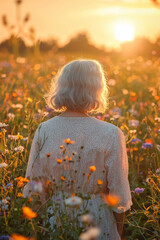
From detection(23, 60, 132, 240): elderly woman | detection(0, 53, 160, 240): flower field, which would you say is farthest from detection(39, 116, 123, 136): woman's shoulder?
detection(0, 53, 160, 240): flower field

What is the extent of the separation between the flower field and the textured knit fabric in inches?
2.6

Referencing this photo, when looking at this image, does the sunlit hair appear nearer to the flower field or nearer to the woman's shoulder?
the woman's shoulder

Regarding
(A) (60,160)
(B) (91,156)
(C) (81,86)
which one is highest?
(C) (81,86)

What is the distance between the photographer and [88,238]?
971 millimetres

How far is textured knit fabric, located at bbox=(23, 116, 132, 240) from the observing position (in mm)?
2025

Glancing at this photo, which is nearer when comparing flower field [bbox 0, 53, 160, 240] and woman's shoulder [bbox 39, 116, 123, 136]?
flower field [bbox 0, 53, 160, 240]

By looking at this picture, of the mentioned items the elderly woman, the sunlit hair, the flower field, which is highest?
the sunlit hair

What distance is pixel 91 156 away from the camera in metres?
2.02

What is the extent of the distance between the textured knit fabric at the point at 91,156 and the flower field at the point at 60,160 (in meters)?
0.07

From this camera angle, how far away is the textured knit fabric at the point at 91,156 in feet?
6.64

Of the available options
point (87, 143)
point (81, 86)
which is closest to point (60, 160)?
point (87, 143)

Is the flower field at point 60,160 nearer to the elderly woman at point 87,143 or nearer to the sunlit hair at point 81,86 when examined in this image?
the elderly woman at point 87,143

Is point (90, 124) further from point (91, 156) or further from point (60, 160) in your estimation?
point (60, 160)

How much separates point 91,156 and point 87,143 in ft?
0.27
